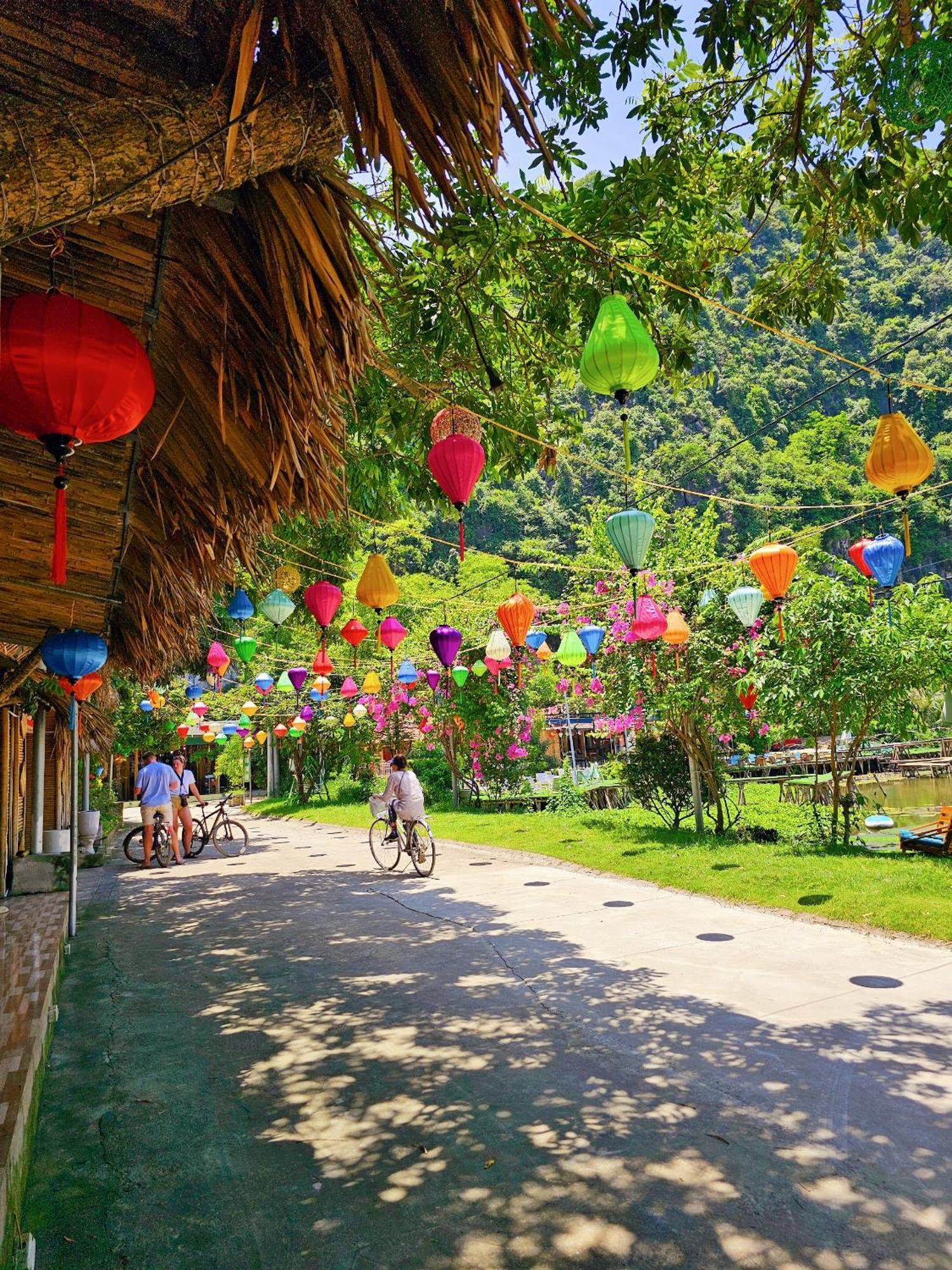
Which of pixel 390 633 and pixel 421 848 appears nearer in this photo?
pixel 390 633

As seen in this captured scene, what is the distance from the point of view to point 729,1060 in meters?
4.16

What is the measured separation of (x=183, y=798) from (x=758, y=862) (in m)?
10.3

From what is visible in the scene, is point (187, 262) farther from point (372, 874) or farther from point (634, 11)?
point (372, 874)

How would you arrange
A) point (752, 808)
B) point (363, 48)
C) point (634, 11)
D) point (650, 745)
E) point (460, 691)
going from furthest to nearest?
point (460, 691)
point (752, 808)
point (650, 745)
point (634, 11)
point (363, 48)

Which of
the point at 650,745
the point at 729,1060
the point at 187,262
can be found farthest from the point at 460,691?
the point at 187,262

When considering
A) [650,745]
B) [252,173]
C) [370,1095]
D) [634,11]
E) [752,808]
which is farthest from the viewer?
[752,808]

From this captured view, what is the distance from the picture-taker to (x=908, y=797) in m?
22.9

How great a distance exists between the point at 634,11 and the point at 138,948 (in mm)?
8287

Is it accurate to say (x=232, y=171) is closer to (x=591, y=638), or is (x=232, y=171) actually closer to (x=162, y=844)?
(x=591, y=638)

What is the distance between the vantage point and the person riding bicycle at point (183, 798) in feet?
45.1

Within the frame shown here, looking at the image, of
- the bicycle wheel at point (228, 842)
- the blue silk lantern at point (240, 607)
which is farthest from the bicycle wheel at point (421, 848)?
the bicycle wheel at point (228, 842)

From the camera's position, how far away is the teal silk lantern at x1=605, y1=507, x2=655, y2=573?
6.37 meters

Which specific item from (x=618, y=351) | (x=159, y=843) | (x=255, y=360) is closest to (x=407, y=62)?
(x=255, y=360)

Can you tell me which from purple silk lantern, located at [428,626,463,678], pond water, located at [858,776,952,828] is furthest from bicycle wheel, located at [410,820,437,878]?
pond water, located at [858,776,952,828]
